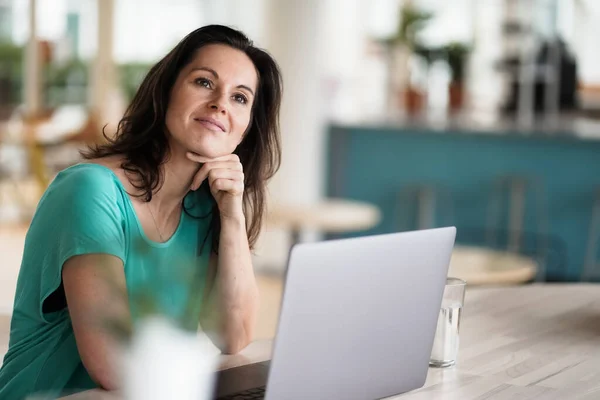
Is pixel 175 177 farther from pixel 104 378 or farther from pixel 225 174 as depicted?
pixel 104 378

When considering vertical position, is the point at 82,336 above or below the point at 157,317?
below

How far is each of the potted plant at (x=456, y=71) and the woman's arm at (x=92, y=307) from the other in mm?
5873

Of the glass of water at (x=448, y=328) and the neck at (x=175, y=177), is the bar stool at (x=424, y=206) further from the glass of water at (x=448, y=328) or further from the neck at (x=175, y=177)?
the glass of water at (x=448, y=328)

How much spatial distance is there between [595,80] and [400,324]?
9.99 m

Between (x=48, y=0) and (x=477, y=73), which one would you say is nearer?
(x=48, y=0)

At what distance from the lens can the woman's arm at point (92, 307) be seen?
1.48 m

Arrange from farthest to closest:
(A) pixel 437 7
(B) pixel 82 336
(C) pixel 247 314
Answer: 1. (A) pixel 437 7
2. (C) pixel 247 314
3. (B) pixel 82 336

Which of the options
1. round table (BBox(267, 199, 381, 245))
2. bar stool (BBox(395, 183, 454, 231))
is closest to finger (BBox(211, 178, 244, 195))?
round table (BBox(267, 199, 381, 245))

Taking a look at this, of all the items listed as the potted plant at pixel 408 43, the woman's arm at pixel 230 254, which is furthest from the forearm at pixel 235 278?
the potted plant at pixel 408 43

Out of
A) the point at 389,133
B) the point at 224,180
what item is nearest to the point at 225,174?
the point at 224,180

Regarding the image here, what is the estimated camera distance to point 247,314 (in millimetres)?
1865

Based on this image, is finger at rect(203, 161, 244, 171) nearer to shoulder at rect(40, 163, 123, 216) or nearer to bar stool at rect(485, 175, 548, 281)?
shoulder at rect(40, 163, 123, 216)

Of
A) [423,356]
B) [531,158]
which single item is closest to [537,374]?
[423,356]

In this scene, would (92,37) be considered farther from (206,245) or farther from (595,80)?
(206,245)
